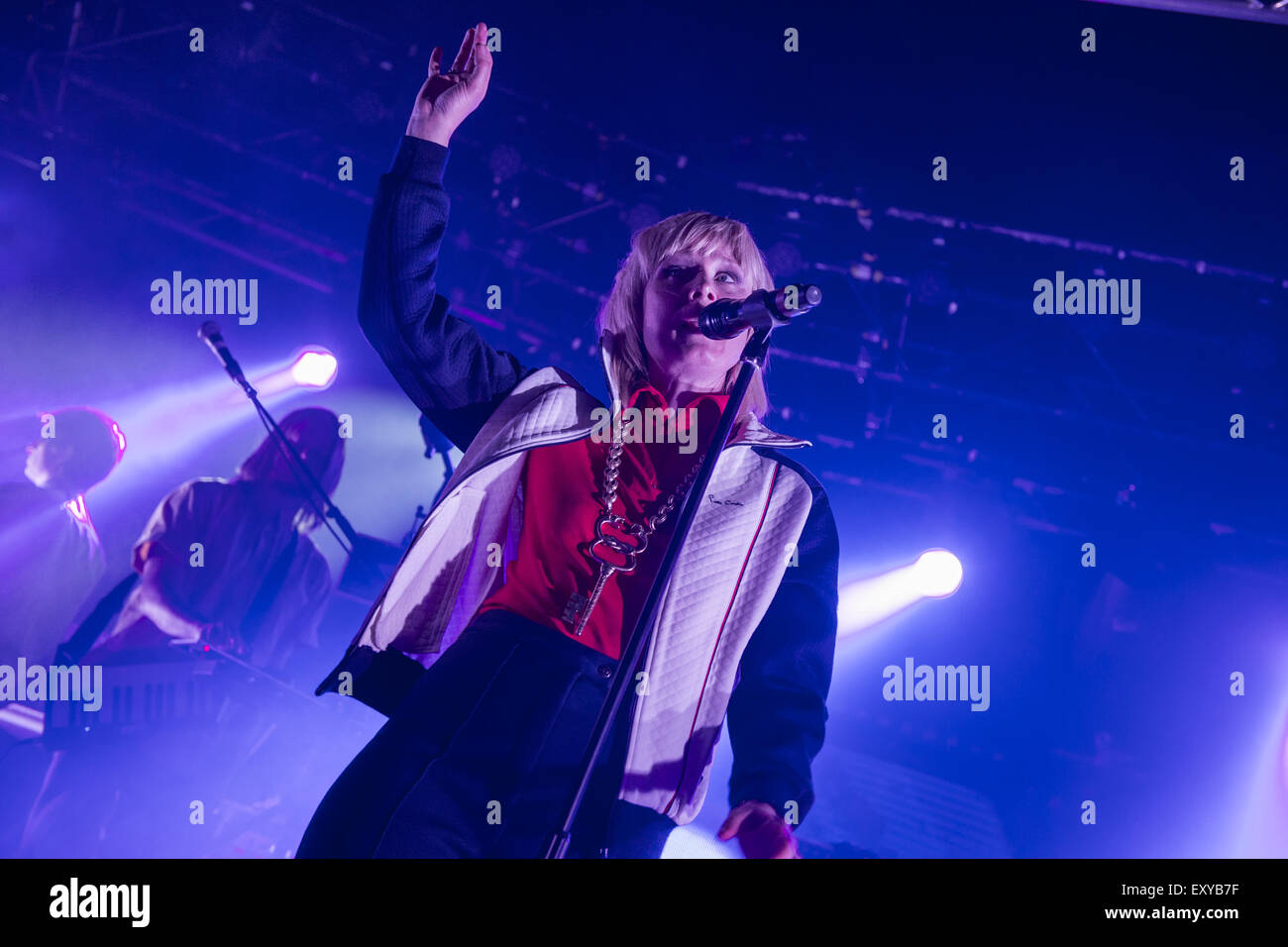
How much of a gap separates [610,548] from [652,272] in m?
0.84

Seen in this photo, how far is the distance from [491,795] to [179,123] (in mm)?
4815

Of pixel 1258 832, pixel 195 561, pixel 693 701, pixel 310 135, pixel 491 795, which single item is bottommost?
pixel 1258 832

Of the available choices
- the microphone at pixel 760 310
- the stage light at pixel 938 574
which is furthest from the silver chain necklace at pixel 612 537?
the stage light at pixel 938 574

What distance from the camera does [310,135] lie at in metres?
4.75

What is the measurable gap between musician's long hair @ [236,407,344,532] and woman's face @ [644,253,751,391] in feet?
10.8

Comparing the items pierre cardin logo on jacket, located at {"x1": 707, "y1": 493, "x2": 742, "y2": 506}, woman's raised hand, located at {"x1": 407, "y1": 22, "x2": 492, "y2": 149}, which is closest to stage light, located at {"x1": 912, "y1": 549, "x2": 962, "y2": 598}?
pierre cardin logo on jacket, located at {"x1": 707, "y1": 493, "x2": 742, "y2": 506}

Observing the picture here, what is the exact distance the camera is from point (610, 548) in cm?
171

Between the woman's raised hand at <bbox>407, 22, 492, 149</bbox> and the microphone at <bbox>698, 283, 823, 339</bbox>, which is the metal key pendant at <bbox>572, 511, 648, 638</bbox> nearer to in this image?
the microphone at <bbox>698, 283, 823, 339</bbox>

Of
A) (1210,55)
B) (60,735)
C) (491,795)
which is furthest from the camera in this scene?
(1210,55)

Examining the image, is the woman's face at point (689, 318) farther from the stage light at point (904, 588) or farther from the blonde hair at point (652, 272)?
the stage light at point (904, 588)

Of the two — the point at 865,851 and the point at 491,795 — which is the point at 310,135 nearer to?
the point at 491,795

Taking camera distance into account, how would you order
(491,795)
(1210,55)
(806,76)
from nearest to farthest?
(491,795)
(1210,55)
(806,76)
